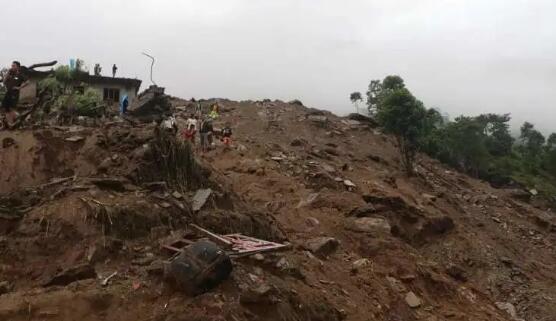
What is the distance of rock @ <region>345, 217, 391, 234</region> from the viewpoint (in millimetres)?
13336

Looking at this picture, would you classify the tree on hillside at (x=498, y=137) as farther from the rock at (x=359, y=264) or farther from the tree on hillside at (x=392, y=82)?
the rock at (x=359, y=264)

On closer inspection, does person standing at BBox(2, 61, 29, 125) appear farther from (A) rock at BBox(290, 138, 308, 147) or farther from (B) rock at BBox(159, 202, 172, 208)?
(A) rock at BBox(290, 138, 308, 147)

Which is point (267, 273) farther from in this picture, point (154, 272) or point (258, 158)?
point (258, 158)

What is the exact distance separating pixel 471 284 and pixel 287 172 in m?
6.19

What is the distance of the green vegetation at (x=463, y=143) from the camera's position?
70.4ft

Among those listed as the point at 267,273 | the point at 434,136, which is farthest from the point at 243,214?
the point at 434,136

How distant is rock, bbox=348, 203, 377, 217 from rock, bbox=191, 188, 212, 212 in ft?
19.2

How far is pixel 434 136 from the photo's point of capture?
2866 centimetres

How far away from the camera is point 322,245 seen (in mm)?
11250

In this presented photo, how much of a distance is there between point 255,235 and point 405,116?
1363cm

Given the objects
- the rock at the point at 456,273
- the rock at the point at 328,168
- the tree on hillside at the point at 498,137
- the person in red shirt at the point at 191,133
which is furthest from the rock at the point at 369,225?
the tree on hillside at the point at 498,137

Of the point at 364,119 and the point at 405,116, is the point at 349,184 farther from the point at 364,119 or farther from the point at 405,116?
the point at 364,119

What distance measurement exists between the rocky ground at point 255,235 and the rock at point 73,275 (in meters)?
0.01

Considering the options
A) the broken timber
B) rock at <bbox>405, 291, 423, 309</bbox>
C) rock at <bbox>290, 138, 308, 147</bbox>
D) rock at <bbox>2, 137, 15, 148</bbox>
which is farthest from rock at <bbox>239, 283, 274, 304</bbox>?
rock at <bbox>290, 138, 308, 147</bbox>
